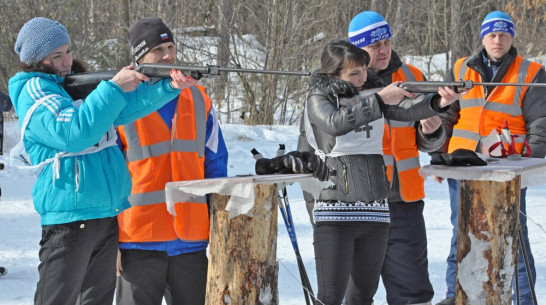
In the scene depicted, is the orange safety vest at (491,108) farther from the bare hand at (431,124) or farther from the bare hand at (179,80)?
the bare hand at (179,80)

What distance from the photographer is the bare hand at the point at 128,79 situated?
2766 millimetres

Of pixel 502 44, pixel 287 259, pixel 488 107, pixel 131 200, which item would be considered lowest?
pixel 287 259

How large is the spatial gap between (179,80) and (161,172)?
486 millimetres

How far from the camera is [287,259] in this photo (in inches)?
211

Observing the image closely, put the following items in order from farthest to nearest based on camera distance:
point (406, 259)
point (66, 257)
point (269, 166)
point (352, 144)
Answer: point (406, 259), point (352, 144), point (269, 166), point (66, 257)

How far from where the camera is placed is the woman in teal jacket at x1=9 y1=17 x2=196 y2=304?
8.72 feet

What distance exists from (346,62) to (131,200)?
1.13 metres

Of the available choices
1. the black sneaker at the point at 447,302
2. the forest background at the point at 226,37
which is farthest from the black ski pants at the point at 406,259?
the forest background at the point at 226,37

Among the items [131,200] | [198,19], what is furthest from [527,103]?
[198,19]

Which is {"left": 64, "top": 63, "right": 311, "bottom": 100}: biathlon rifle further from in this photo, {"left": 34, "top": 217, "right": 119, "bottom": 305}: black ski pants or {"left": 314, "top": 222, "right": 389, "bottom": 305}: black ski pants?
{"left": 314, "top": 222, "right": 389, "bottom": 305}: black ski pants

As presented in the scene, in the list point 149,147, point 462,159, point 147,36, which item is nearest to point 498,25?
point 462,159

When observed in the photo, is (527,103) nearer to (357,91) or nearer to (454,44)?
(357,91)

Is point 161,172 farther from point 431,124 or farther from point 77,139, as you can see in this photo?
point 431,124

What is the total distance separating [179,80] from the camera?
279 cm
